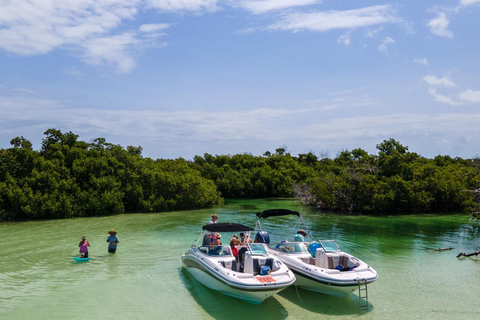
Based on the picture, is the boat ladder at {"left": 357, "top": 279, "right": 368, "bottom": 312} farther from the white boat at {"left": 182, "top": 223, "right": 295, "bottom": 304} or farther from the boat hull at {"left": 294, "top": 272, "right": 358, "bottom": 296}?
the white boat at {"left": 182, "top": 223, "right": 295, "bottom": 304}

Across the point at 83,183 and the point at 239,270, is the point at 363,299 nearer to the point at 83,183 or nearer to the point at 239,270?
the point at 239,270

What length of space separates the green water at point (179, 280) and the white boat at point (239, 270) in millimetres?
492

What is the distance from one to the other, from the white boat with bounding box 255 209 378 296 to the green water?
48cm

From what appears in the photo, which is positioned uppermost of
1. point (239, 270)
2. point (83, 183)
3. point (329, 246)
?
point (83, 183)

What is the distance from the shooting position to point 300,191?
3853cm

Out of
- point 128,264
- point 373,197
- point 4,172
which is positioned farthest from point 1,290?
point 373,197

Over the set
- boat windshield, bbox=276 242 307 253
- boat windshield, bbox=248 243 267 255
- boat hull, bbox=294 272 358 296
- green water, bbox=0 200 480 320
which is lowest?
green water, bbox=0 200 480 320

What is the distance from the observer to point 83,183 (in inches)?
1252

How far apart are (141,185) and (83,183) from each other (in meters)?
4.72

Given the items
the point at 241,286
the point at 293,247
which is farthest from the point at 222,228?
the point at 241,286

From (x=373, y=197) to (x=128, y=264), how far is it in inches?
845

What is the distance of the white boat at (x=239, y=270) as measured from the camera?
9.53 m

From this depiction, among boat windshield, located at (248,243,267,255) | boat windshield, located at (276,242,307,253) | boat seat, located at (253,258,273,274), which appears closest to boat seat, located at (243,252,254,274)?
boat seat, located at (253,258,273,274)

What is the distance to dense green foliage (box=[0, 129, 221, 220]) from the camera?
28.5 metres
